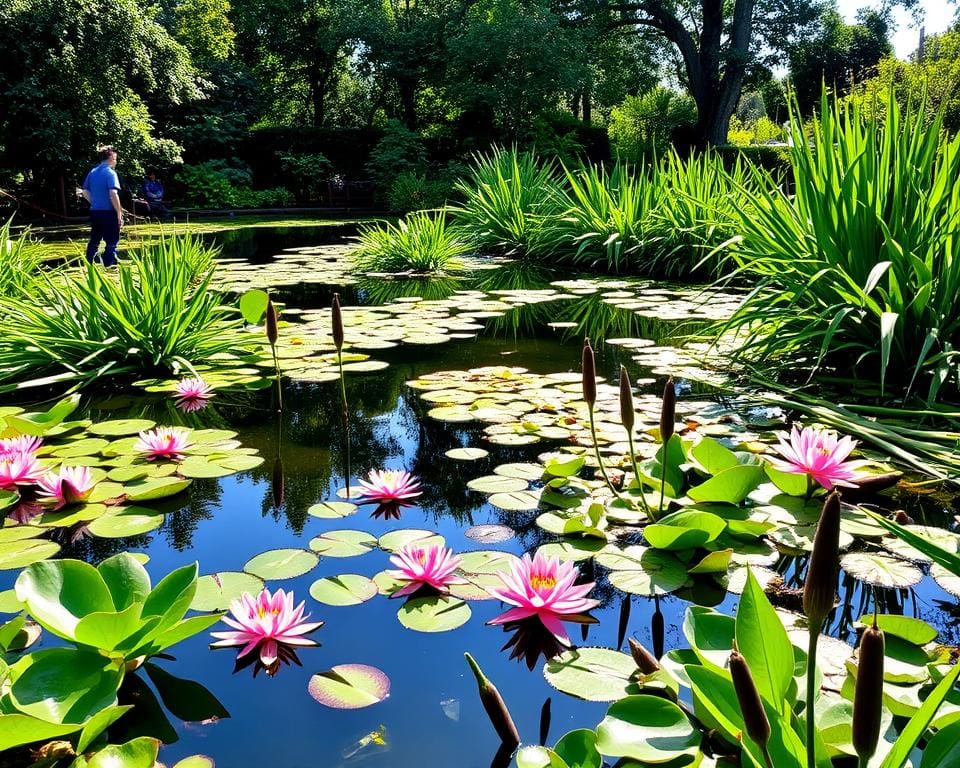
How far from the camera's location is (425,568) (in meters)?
1.46

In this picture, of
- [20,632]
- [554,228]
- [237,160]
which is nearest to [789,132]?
[20,632]

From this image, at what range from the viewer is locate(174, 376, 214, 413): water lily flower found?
2.83 metres

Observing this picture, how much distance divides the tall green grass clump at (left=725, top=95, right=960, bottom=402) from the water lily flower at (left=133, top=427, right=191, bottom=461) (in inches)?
80.1

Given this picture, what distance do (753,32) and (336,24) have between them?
35.8ft

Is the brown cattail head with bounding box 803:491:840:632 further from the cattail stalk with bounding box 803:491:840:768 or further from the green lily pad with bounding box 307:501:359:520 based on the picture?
the green lily pad with bounding box 307:501:359:520

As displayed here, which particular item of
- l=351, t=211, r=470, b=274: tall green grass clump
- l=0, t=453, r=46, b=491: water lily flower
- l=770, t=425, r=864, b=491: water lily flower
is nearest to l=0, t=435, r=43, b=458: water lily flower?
l=0, t=453, r=46, b=491: water lily flower

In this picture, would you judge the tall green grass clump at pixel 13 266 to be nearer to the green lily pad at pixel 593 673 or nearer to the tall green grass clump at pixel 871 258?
the green lily pad at pixel 593 673

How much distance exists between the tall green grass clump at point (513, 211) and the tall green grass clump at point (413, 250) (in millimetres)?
916

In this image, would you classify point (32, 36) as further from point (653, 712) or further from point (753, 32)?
point (753, 32)

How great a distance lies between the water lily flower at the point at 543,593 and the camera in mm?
1313

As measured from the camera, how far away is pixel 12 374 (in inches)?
119

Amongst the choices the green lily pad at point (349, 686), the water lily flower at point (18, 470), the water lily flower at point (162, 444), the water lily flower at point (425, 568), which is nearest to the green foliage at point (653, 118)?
the water lily flower at point (162, 444)

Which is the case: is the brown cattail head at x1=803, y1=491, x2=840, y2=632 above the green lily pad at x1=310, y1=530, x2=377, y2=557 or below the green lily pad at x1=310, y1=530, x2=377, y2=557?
above

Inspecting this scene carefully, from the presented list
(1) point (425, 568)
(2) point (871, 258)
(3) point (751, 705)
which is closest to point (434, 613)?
(1) point (425, 568)
